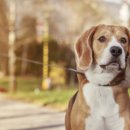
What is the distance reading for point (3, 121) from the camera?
10648mm

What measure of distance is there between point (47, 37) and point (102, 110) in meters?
21.4

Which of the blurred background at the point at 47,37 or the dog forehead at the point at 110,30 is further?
the blurred background at the point at 47,37

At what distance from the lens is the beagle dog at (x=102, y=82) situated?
456cm

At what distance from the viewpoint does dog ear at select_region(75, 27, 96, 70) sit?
461cm

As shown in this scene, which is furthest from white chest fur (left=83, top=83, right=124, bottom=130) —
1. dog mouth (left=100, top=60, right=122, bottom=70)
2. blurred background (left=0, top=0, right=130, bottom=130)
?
blurred background (left=0, top=0, right=130, bottom=130)

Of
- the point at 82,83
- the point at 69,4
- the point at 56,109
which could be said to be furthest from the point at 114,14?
the point at 82,83

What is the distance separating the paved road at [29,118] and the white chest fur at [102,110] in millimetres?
4796

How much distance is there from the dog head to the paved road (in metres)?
4.84

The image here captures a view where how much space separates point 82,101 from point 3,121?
6.14 metres

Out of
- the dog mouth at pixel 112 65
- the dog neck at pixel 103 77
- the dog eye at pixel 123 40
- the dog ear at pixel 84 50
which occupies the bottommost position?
the dog neck at pixel 103 77

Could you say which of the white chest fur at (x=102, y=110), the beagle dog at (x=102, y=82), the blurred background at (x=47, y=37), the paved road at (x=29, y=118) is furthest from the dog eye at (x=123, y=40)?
the blurred background at (x=47, y=37)

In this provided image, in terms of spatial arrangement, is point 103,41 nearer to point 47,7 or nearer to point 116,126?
point 116,126

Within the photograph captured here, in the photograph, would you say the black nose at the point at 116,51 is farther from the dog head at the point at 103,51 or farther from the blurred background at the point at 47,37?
the blurred background at the point at 47,37

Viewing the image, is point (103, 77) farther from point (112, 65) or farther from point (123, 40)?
point (123, 40)
